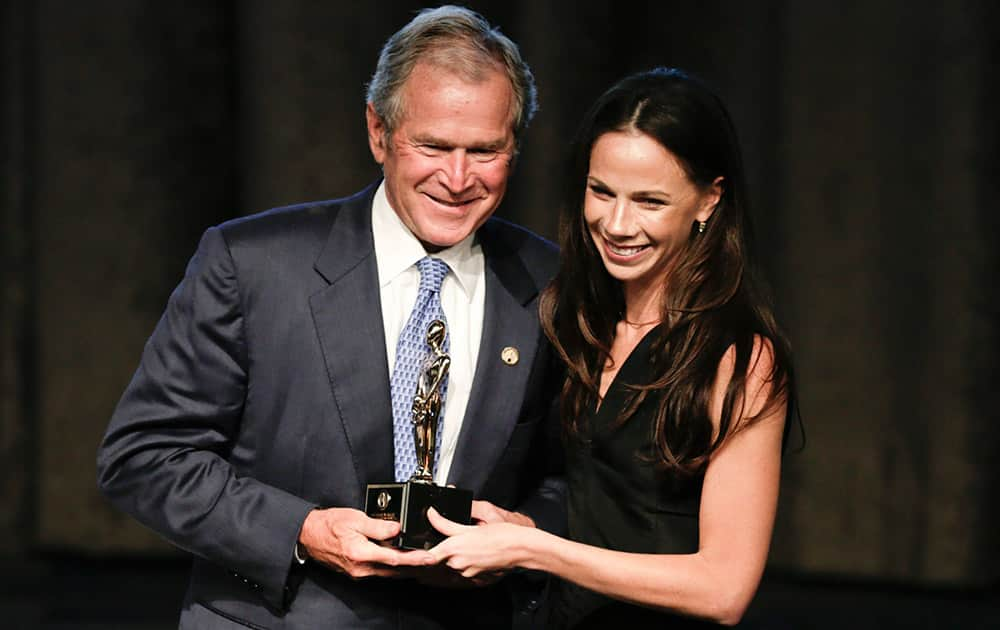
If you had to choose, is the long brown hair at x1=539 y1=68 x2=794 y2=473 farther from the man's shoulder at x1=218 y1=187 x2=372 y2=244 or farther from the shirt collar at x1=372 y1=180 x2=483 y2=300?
the man's shoulder at x1=218 y1=187 x2=372 y2=244

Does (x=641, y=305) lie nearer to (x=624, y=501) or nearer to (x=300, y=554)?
(x=624, y=501)

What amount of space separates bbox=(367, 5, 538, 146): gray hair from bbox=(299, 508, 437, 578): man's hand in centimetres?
67

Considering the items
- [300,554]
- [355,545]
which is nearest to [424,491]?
[355,545]

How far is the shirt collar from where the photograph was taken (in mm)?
2195

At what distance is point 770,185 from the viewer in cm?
476

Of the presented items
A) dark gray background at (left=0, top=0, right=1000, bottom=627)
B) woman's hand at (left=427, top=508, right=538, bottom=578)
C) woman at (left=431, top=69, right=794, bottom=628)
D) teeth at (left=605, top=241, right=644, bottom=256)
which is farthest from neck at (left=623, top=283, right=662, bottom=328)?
dark gray background at (left=0, top=0, right=1000, bottom=627)

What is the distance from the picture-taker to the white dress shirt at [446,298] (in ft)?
7.06

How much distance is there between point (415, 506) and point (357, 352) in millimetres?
318

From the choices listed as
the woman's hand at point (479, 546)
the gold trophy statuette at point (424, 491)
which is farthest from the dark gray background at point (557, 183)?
the woman's hand at point (479, 546)

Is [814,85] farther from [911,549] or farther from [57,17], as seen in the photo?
[57,17]

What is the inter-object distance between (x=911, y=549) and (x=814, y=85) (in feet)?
5.64

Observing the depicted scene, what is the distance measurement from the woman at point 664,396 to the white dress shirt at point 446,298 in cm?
18

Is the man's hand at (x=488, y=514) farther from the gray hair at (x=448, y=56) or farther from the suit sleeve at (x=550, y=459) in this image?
the gray hair at (x=448, y=56)

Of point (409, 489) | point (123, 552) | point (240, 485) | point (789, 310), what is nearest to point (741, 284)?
point (409, 489)
